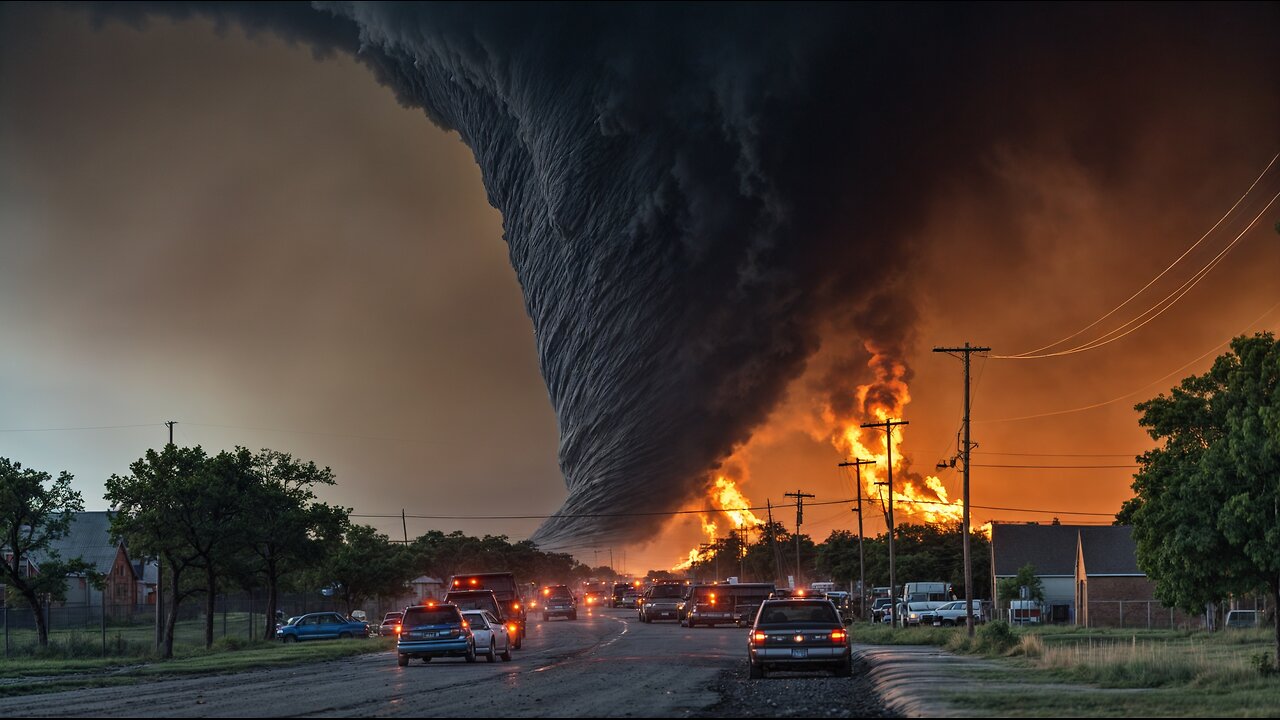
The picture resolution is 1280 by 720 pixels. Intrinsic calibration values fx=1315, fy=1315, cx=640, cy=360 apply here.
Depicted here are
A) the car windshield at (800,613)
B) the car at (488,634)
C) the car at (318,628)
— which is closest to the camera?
the car windshield at (800,613)

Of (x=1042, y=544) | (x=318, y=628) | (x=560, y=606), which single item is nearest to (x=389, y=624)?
(x=318, y=628)

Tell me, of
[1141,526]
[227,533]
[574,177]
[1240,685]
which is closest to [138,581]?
[574,177]

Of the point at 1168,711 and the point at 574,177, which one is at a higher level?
the point at 574,177

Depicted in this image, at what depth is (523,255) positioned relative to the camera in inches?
5792

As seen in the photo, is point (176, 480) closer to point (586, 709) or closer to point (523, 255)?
point (586, 709)

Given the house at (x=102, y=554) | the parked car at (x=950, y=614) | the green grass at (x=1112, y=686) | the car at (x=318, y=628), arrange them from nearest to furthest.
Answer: the green grass at (x=1112, y=686) < the car at (x=318, y=628) < the parked car at (x=950, y=614) < the house at (x=102, y=554)

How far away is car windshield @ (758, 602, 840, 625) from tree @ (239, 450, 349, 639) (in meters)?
34.9

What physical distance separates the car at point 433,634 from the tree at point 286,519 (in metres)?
23.0

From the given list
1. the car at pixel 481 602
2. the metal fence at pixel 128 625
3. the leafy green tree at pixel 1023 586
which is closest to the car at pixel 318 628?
the metal fence at pixel 128 625

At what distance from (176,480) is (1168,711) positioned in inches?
1758

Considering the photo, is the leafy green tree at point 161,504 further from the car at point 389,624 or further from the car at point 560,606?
the car at point 560,606

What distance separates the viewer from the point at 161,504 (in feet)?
179

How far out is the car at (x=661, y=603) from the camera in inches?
3184

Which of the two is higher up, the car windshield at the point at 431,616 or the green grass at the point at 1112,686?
the car windshield at the point at 431,616
